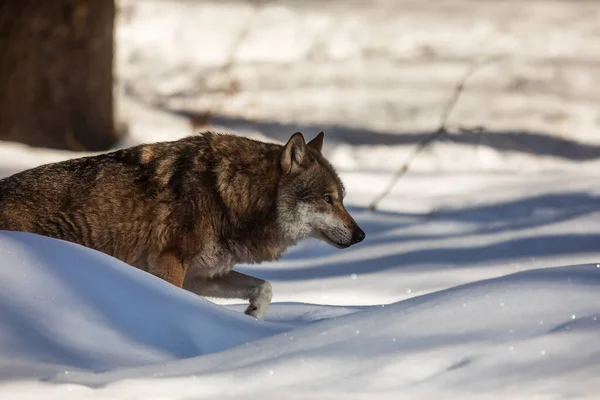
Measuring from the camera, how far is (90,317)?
376cm

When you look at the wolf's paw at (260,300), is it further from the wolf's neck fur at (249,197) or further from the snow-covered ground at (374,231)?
the wolf's neck fur at (249,197)

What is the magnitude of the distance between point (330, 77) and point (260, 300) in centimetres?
812

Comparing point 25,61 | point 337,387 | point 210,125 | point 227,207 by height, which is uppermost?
point 337,387

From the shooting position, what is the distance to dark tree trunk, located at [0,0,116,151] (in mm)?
10211

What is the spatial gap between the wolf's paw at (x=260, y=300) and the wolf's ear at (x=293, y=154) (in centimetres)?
73

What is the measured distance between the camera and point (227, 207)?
5523 mm

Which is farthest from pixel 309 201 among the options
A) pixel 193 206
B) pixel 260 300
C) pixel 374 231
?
pixel 374 231

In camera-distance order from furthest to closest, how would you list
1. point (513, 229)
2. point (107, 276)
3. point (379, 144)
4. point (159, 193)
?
point (379, 144) → point (513, 229) → point (159, 193) → point (107, 276)

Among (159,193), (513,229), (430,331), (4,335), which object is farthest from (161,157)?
(513,229)

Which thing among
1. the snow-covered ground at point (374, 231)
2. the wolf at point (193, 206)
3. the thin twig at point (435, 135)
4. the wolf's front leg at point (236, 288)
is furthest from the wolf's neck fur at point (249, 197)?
the thin twig at point (435, 135)

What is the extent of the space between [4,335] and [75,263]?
0.65 meters

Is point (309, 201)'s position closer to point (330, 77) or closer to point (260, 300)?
point (260, 300)

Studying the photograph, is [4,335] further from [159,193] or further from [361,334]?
[159,193]

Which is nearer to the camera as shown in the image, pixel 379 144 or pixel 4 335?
pixel 4 335
